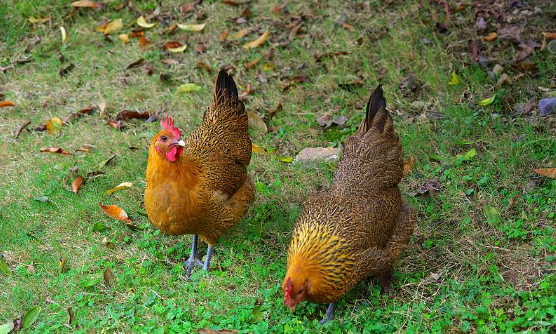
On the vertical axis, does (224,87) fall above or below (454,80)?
above

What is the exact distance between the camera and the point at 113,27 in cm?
783

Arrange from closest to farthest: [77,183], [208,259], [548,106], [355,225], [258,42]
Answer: [355,225], [208,259], [548,106], [77,183], [258,42]

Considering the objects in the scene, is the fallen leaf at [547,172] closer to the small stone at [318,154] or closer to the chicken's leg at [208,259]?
the small stone at [318,154]

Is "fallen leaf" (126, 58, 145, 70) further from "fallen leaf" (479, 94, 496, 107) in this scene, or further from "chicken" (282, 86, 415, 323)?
"fallen leaf" (479, 94, 496, 107)

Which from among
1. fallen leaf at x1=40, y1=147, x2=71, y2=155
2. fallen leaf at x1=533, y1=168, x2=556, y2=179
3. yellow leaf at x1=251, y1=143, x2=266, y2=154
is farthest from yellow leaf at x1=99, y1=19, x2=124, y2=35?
fallen leaf at x1=533, y1=168, x2=556, y2=179

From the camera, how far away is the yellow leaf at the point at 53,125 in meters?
6.41

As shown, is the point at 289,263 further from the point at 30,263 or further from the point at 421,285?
the point at 30,263

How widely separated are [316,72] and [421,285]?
324 centimetres

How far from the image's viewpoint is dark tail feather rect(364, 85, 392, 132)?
15.0 feet

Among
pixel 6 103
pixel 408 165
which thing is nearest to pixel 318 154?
pixel 408 165

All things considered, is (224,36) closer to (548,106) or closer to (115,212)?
(115,212)

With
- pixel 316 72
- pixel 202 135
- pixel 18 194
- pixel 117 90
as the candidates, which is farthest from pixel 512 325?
pixel 117 90

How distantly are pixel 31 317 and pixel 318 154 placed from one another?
9.23 feet

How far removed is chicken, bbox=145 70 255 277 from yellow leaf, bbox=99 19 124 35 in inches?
139
